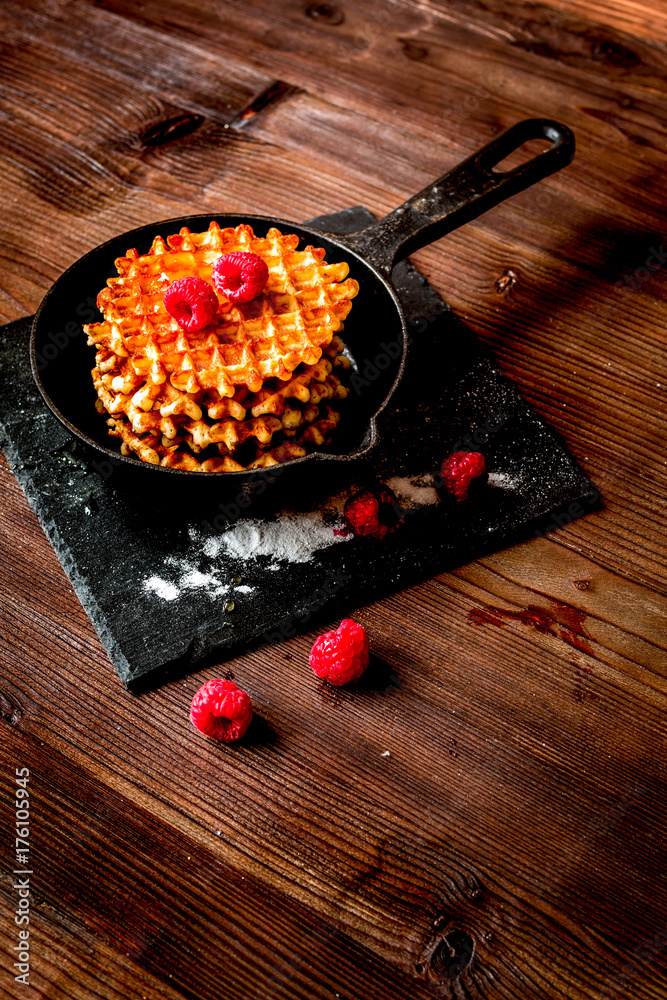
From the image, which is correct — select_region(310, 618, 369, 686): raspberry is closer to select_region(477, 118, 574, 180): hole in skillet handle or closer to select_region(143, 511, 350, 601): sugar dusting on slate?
select_region(143, 511, 350, 601): sugar dusting on slate

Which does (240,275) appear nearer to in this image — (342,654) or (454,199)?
(454,199)

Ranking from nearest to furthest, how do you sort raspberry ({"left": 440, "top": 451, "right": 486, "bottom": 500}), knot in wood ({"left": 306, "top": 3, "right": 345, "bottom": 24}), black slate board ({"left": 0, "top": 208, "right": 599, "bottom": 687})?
black slate board ({"left": 0, "top": 208, "right": 599, "bottom": 687}), raspberry ({"left": 440, "top": 451, "right": 486, "bottom": 500}), knot in wood ({"left": 306, "top": 3, "right": 345, "bottom": 24})

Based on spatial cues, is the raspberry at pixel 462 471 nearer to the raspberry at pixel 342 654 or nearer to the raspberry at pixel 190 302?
the raspberry at pixel 342 654

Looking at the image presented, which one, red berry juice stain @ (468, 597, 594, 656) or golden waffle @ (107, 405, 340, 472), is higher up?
golden waffle @ (107, 405, 340, 472)

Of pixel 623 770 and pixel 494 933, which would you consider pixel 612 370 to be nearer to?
pixel 623 770

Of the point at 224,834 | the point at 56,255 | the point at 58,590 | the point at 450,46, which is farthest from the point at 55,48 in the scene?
the point at 224,834

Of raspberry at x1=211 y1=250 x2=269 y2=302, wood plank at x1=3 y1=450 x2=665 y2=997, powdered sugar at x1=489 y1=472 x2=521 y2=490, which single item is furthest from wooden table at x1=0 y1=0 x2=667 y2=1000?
raspberry at x1=211 y1=250 x2=269 y2=302

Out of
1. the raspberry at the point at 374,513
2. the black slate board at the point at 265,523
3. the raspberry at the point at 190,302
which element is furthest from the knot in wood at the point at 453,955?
the raspberry at the point at 190,302

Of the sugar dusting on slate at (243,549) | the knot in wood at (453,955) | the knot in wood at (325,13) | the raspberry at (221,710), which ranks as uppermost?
the knot in wood at (325,13)
